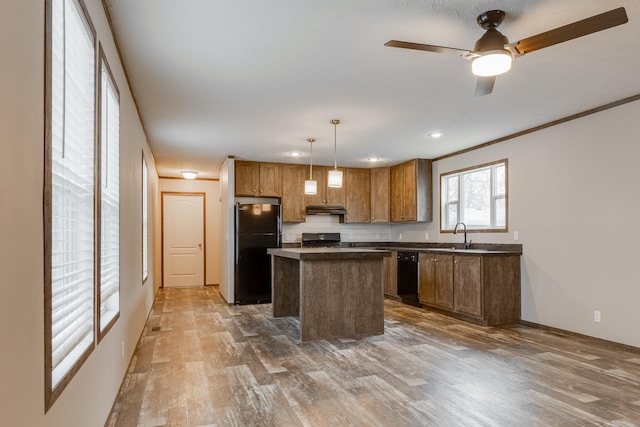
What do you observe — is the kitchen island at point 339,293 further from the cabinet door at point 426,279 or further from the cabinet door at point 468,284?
the cabinet door at point 426,279

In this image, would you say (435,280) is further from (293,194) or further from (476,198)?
(293,194)

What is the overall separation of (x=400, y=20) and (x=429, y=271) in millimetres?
4284

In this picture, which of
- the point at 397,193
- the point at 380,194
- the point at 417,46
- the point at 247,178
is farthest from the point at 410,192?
the point at 417,46

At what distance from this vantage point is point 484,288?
5.11m

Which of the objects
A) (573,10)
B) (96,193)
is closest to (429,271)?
(573,10)

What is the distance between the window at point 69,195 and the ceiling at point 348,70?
702mm

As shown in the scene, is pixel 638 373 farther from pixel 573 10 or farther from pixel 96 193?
pixel 96 193

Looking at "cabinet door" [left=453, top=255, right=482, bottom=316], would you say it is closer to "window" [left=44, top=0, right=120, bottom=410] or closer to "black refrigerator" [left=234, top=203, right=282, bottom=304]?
"black refrigerator" [left=234, top=203, right=282, bottom=304]

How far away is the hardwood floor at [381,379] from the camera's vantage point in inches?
103

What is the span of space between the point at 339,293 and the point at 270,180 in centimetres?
330

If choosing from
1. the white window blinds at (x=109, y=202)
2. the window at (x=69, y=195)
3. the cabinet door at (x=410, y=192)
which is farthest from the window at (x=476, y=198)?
the window at (x=69, y=195)

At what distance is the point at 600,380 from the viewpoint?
10.6ft

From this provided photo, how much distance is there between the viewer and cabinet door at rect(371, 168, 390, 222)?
25.8 ft

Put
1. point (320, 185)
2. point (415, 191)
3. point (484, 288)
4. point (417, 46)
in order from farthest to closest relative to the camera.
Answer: point (320, 185) < point (415, 191) < point (484, 288) < point (417, 46)
